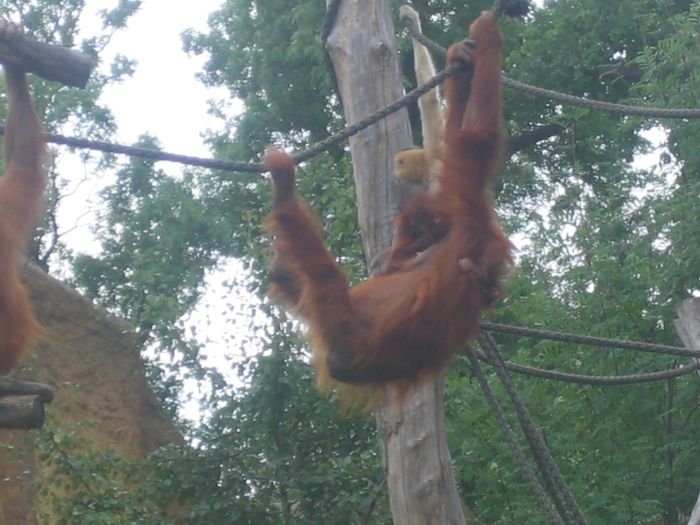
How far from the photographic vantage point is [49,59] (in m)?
3.90

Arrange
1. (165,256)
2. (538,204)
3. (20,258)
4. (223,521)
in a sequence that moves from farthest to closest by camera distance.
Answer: (538,204) → (165,256) → (223,521) → (20,258)

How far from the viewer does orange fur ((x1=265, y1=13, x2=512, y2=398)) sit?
4008mm

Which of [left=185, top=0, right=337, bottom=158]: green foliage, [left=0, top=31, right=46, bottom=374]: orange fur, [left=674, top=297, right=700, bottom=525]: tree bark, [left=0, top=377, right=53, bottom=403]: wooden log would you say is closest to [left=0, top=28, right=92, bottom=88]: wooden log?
[left=0, top=31, right=46, bottom=374]: orange fur

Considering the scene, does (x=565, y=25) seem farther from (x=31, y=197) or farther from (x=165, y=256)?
(x=31, y=197)

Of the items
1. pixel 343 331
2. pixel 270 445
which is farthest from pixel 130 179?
pixel 343 331

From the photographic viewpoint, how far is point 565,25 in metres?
12.6

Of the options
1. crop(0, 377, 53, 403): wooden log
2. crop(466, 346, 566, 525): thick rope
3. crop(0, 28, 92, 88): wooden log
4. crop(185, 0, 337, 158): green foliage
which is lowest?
crop(466, 346, 566, 525): thick rope

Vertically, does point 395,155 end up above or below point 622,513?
above

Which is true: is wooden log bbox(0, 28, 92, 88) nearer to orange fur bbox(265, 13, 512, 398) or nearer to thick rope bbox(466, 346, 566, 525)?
orange fur bbox(265, 13, 512, 398)

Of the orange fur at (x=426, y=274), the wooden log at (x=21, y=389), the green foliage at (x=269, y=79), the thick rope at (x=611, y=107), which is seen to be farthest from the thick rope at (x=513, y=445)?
the green foliage at (x=269, y=79)

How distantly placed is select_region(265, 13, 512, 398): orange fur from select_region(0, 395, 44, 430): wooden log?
36.7 inches

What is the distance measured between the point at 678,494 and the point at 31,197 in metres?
4.64

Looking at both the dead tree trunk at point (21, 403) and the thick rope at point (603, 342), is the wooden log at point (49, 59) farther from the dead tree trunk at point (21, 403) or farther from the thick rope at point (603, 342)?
the thick rope at point (603, 342)

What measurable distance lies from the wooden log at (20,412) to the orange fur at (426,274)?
A: 3.06 ft
